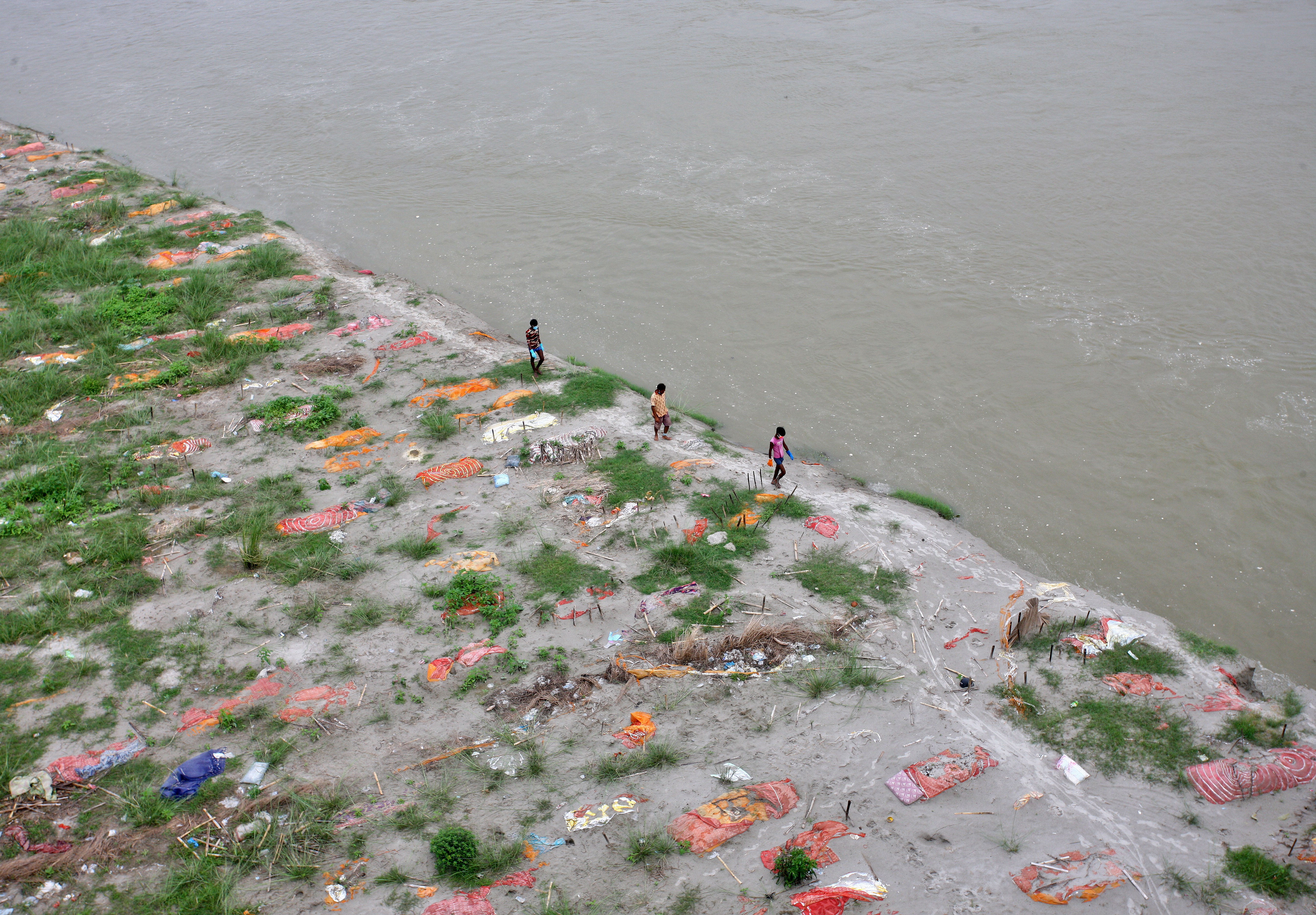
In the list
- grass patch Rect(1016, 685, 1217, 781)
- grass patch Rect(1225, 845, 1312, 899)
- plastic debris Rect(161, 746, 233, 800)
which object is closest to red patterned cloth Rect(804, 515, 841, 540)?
grass patch Rect(1016, 685, 1217, 781)

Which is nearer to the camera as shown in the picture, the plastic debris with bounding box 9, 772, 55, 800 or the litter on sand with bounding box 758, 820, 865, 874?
the litter on sand with bounding box 758, 820, 865, 874

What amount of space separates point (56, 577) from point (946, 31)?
25637 millimetres

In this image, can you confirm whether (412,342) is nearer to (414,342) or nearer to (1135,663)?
(414,342)

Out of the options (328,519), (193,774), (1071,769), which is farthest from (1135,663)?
(328,519)

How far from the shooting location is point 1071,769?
653 centimetres

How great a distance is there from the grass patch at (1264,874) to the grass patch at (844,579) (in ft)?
11.2

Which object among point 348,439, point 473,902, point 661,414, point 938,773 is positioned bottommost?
point 473,902

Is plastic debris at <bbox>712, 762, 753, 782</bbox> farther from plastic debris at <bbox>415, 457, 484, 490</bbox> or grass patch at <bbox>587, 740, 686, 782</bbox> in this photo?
plastic debris at <bbox>415, 457, 484, 490</bbox>

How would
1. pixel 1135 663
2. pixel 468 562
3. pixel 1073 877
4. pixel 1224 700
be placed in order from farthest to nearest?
pixel 468 562
pixel 1135 663
pixel 1224 700
pixel 1073 877

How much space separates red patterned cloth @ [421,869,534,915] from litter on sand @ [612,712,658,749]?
4.56ft

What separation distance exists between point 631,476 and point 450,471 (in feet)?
7.67

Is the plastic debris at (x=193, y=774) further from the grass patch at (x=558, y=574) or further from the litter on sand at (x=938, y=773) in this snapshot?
the litter on sand at (x=938, y=773)

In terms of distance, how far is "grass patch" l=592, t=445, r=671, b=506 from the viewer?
980 cm

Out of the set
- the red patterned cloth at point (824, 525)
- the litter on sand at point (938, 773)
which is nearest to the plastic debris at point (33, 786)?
the litter on sand at point (938, 773)
